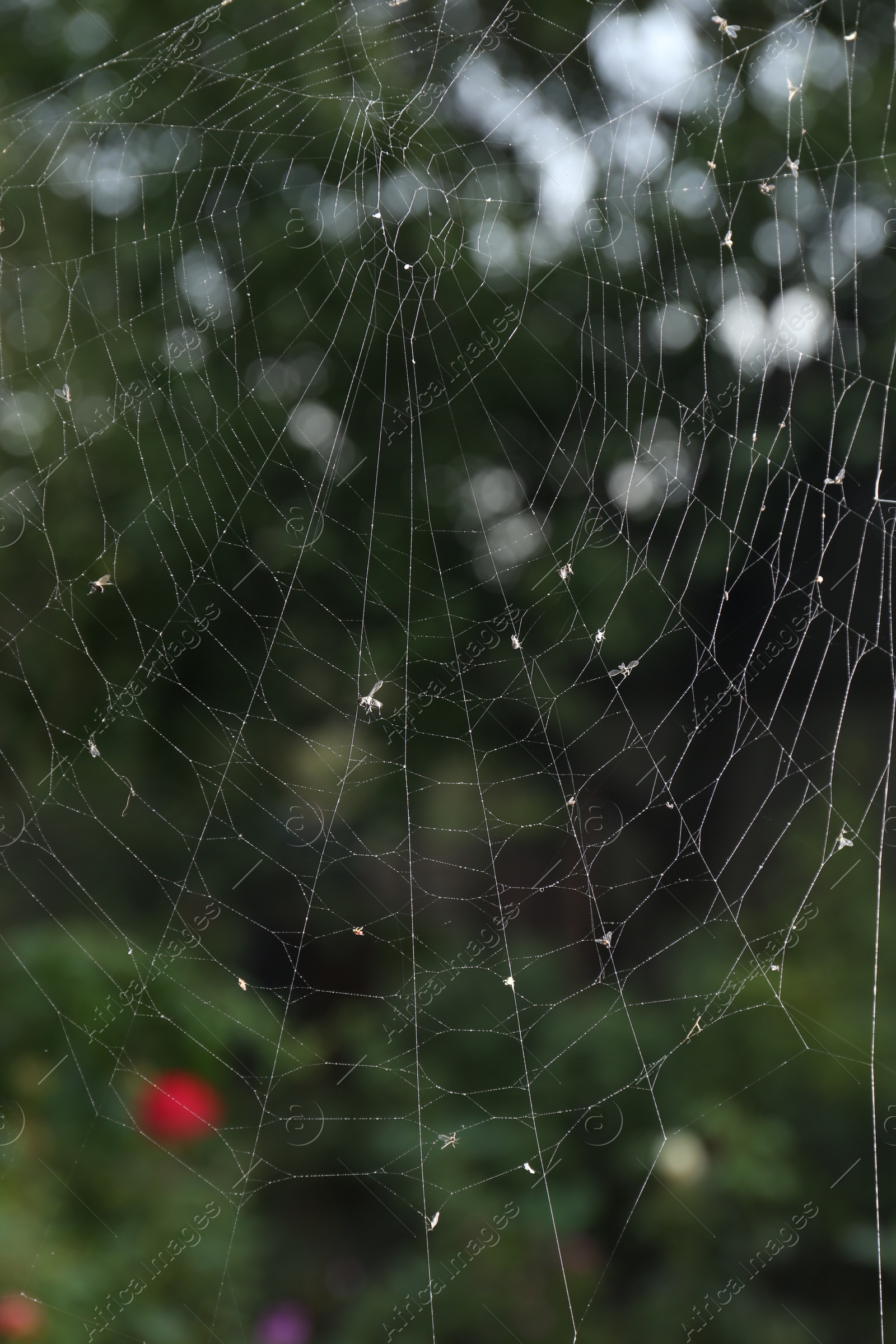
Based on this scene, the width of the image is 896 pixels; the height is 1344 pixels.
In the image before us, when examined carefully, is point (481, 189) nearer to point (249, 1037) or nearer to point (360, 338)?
point (360, 338)

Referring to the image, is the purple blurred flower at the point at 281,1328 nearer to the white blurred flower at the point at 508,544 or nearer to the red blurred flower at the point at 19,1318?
the red blurred flower at the point at 19,1318

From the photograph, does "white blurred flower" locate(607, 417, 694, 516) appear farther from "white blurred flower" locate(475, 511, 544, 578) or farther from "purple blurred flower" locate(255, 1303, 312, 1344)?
"purple blurred flower" locate(255, 1303, 312, 1344)

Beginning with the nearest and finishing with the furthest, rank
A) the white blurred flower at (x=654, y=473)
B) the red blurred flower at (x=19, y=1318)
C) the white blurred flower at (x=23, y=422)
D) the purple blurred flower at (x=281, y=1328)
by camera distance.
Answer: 1. the red blurred flower at (x=19, y=1318)
2. the purple blurred flower at (x=281, y=1328)
3. the white blurred flower at (x=23, y=422)
4. the white blurred flower at (x=654, y=473)

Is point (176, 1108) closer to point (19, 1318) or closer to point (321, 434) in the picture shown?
point (19, 1318)

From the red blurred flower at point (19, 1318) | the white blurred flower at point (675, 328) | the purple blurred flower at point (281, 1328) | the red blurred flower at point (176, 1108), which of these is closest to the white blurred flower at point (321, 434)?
the white blurred flower at point (675, 328)

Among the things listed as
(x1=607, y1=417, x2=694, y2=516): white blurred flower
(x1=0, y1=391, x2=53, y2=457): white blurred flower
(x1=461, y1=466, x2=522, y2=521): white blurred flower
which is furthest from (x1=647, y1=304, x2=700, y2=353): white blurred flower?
(x1=0, y1=391, x2=53, y2=457): white blurred flower

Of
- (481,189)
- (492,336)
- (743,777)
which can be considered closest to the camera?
(481,189)

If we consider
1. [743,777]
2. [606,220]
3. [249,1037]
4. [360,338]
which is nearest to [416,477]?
[360,338]
